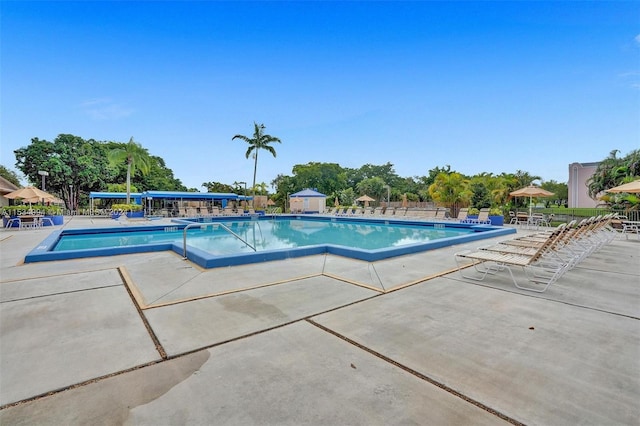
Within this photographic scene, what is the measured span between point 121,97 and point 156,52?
581cm

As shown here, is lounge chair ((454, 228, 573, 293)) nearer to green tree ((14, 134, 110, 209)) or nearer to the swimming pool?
the swimming pool

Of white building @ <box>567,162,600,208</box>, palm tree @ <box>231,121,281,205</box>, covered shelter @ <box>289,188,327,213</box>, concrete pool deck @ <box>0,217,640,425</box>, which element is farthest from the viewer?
covered shelter @ <box>289,188,327,213</box>

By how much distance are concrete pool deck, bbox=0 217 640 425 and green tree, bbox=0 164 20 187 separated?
4409 cm

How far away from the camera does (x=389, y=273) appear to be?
5242mm

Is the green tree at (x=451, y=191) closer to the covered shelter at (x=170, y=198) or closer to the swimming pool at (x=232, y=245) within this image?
the swimming pool at (x=232, y=245)

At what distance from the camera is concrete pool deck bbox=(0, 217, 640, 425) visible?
1.81 metres

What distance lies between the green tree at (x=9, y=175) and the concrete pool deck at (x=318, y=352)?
44094 mm

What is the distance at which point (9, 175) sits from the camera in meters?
36.4

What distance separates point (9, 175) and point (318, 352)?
164 ft

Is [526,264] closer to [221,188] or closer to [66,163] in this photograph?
[66,163]

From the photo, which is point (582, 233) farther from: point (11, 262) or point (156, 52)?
point (156, 52)

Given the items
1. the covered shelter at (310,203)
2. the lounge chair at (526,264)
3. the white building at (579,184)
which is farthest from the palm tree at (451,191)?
the white building at (579,184)

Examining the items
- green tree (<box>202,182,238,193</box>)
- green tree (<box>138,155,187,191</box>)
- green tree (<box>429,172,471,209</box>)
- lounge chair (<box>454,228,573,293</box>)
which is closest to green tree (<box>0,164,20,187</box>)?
green tree (<box>138,155,187,191</box>)

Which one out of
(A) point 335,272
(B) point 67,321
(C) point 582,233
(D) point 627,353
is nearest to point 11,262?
(B) point 67,321
